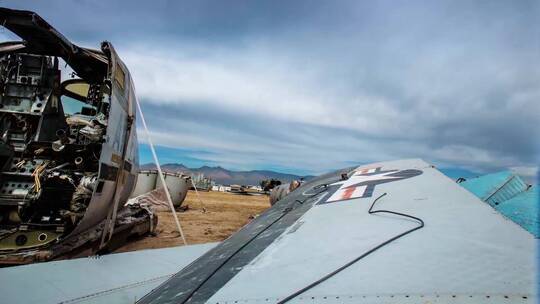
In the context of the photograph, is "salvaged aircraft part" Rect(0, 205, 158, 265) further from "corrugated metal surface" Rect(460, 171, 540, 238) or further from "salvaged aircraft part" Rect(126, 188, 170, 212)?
"corrugated metal surface" Rect(460, 171, 540, 238)

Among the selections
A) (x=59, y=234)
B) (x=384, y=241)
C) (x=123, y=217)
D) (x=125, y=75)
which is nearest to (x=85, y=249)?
(x=59, y=234)

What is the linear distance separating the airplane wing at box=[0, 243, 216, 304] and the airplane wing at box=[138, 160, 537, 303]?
3.29ft

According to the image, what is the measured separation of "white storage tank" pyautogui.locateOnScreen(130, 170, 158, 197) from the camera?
11.5 metres

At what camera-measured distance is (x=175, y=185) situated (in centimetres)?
1186

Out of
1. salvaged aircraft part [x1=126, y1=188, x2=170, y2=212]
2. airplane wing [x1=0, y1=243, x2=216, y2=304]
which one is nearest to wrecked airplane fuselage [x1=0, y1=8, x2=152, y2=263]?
airplane wing [x1=0, y1=243, x2=216, y2=304]

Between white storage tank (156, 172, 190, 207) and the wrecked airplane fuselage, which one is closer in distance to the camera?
the wrecked airplane fuselage

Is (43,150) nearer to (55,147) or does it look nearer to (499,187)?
(55,147)

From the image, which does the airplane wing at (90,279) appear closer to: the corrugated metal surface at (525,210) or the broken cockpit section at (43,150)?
the broken cockpit section at (43,150)

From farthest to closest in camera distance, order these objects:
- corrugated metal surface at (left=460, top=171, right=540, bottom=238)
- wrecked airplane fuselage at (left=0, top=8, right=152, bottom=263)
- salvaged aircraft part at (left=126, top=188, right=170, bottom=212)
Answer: salvaged aircraft part at (left=126, top=188, right=170, bottom=212), wrecked airplane fuselage at (left=0, top=8, right=152, bottom=263), corrugated metal surface at (left=460, top=171, right=540, bottom=238)

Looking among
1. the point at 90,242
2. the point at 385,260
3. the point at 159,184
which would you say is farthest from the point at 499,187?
the point at 159,184

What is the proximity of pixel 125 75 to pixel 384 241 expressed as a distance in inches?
203

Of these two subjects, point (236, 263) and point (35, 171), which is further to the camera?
point (35, 171)

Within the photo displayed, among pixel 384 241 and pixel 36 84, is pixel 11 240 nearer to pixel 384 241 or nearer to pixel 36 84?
pixel 36 84

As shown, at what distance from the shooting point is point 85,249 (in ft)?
14.9
